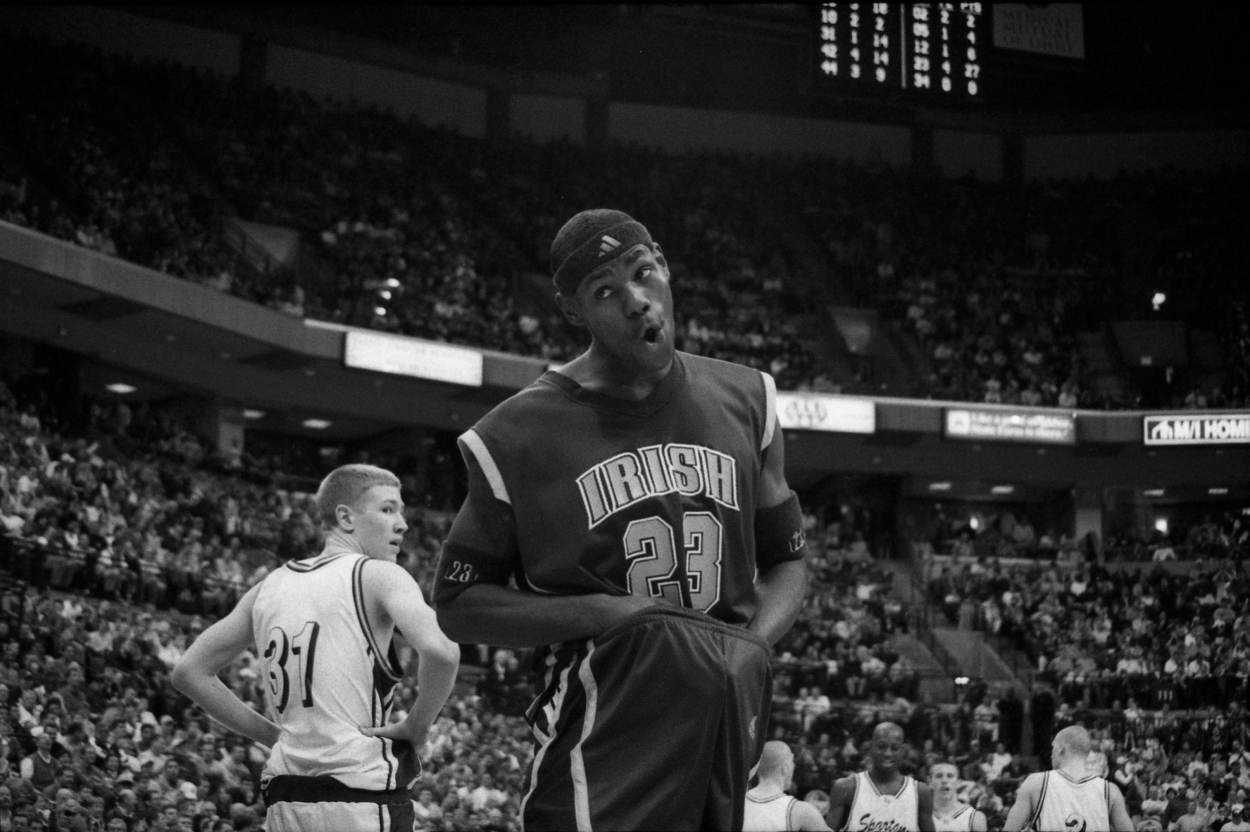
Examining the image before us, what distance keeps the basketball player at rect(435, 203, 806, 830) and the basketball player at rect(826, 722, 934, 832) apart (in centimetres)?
590

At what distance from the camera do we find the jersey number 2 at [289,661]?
496 cm

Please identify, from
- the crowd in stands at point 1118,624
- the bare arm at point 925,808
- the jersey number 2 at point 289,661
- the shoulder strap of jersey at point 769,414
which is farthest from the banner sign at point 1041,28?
the shoulder strap of jersey at point 769,414

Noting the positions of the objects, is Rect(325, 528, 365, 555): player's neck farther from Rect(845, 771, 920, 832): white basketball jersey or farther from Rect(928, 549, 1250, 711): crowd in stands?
Rect(928, 549, 1250, 711): crowd in stands

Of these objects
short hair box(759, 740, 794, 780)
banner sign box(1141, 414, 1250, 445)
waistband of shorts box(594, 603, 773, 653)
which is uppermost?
banner sign box(1141, 414, 1250, 445)

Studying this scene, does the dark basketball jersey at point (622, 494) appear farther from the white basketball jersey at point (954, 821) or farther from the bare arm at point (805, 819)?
the white basketball jersey at point (954, 821)

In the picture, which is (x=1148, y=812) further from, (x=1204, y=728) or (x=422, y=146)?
(x=422, y=146)

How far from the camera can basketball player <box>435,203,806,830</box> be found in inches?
107

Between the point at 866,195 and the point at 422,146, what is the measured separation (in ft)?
40.4

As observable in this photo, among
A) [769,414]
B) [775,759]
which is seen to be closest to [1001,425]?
[775,759]

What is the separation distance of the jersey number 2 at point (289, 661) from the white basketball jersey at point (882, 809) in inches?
186

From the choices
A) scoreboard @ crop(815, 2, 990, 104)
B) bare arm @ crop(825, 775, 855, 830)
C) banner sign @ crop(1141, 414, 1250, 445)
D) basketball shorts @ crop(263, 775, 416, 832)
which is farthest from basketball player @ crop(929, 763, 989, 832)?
banner sign @ crop(1141, 414, 1250, 445)

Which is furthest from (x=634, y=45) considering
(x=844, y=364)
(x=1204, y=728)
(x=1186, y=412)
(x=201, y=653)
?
(x=201, y=653)

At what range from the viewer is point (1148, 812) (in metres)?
20.1

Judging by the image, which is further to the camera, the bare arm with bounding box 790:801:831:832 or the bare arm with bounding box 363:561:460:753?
the bare arm with bounding box 790:801:831:832
